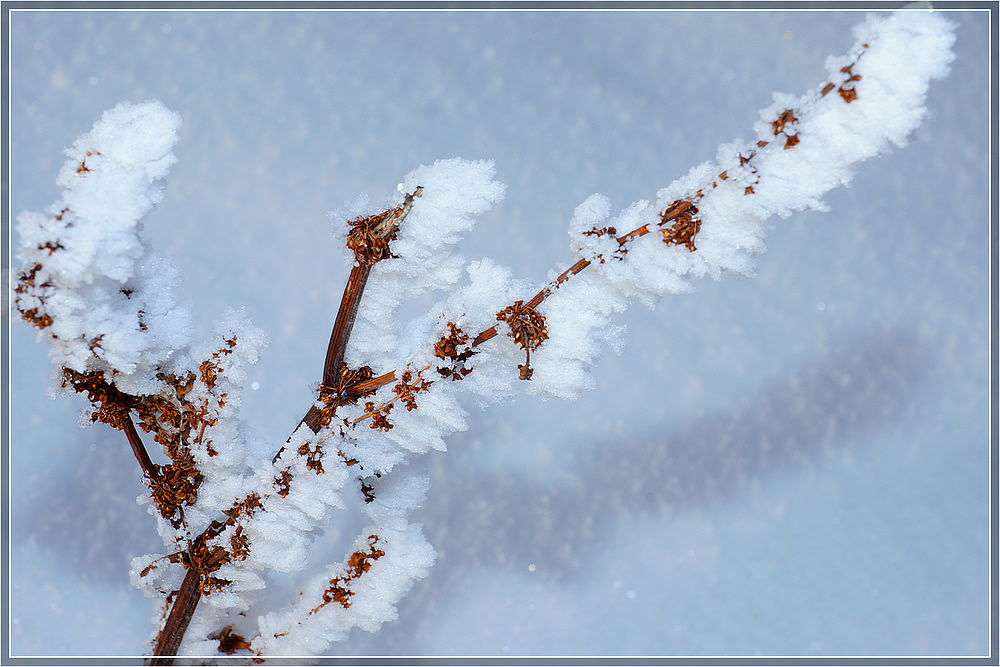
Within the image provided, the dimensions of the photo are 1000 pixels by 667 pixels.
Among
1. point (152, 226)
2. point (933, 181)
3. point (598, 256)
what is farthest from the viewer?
point (933, 181)

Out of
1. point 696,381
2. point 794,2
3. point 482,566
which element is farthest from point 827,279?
point 482,566

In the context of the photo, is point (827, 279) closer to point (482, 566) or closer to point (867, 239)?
point (867, 239)

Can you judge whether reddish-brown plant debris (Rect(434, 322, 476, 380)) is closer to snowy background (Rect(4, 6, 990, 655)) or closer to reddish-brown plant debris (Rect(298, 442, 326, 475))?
reddish-brown plant debris (Rect(298, 442, 326, 475))

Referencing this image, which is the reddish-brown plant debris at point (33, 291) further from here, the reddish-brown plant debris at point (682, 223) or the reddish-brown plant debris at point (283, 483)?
the reddish-brown plant debris at point (682, 223)

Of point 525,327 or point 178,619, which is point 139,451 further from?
point 525,327

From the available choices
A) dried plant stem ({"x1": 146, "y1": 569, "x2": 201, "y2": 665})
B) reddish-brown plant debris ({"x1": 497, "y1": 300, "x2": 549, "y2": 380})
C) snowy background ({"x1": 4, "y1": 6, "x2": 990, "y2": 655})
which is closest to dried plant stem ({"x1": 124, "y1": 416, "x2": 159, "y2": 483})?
dried plant stem ({"x1": 146, "y1": 569, "x2": 201, "y2": 665})

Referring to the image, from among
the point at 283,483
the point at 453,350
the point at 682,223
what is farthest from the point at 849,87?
the point at 283,483
